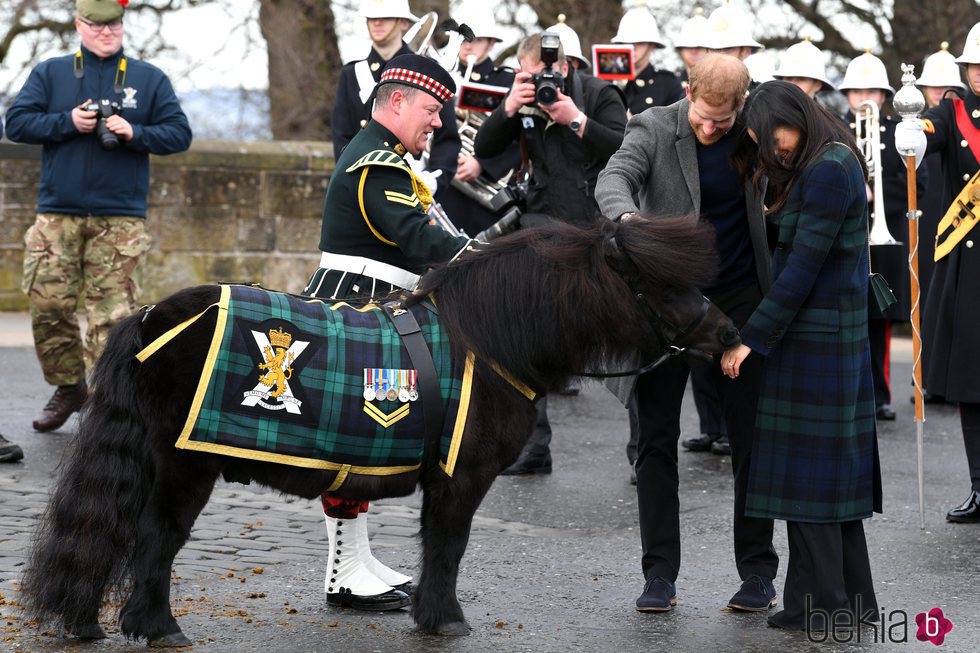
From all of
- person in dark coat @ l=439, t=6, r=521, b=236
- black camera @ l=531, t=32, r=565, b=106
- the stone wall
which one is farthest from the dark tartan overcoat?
the stone wall

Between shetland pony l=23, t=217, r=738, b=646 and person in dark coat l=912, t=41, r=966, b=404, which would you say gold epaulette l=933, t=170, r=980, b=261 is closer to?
person in dark coat l=912, t=41, r=966, b=404

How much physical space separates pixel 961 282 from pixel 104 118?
5014mm

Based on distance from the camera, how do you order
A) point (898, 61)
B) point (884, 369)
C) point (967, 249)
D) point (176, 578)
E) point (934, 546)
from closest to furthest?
point (176, 578)
point (934, 546)
point (967, 249)
point (884, 369)
point (898, 61)

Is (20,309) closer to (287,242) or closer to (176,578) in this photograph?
(287,242)

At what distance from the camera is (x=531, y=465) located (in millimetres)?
8453

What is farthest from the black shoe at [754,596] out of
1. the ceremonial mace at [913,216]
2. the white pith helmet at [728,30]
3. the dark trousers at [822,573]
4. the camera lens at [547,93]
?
the white pith helmet at [728,30]

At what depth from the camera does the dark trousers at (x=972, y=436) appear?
294 inches

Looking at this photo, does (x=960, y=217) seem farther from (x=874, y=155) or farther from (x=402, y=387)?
(x=402, y=387)

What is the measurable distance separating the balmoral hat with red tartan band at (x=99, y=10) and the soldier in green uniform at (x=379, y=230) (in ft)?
11.9

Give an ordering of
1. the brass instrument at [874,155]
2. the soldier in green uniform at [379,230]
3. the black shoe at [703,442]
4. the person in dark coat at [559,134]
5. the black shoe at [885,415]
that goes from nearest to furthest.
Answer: the soldier in green uniform at [379,230] → the person in dark coat at [559,134] → the black shoe at [703,442] → the brass instrument at [874,155] → the black shoe at [885,415]

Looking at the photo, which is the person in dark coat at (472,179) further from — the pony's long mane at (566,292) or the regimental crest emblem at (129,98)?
the pony's long mane at (566,292)

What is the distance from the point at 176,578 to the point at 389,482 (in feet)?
4.33

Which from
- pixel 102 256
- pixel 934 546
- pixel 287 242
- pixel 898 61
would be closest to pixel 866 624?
pixel 934 546

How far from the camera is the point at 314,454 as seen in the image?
16.2ft
